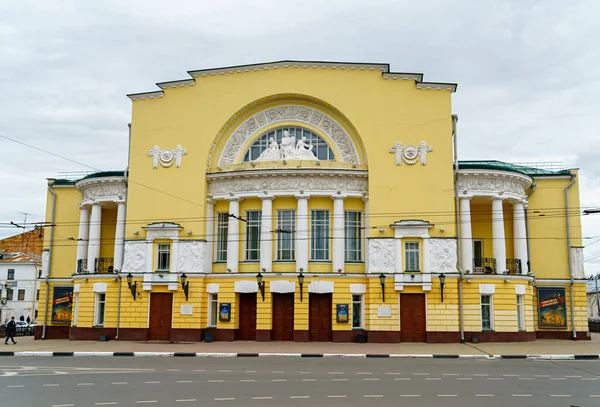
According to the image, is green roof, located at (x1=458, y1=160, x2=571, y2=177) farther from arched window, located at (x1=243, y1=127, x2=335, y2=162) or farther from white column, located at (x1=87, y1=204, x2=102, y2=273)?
white column, located at (x1=87, y1=204, x2=102, y2=273)

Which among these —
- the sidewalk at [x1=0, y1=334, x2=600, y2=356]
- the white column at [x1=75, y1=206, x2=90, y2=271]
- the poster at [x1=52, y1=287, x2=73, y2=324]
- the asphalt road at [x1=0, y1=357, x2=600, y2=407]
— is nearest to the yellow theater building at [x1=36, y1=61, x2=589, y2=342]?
the white column at [x1=75, y1=206, x2=90, y2=271]

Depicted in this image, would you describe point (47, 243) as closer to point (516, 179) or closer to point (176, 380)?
point (176, 380)

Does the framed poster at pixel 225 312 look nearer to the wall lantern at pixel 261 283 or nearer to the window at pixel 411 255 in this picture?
the wall lantern at pixel 261 283

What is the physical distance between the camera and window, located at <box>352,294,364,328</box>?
3331cm

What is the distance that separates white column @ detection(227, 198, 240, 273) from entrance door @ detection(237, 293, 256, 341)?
1.75 meters

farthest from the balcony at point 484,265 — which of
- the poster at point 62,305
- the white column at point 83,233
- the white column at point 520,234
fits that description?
the poster at point 62,305

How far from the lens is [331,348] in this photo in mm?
29516

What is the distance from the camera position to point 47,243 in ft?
131

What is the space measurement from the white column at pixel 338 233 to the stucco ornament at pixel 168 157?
9.18 metres

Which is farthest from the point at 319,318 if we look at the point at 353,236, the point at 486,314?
the point at 486,314

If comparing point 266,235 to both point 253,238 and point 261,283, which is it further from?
point 261,283

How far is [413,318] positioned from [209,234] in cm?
1231

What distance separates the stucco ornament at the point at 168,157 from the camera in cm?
3547

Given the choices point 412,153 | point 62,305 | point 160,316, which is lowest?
point 160,316
